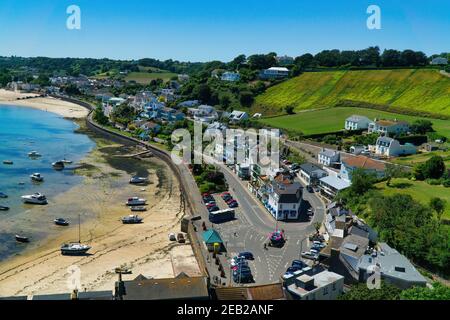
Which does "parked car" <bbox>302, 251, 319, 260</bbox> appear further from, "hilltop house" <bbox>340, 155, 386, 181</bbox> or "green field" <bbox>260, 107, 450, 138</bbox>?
"green field" <bbox>260, 107, 450, 138</bbox>

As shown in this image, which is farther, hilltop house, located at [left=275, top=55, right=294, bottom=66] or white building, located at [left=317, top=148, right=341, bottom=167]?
hilltop house, located at [left=275, top=55, right=294, bottom=66]

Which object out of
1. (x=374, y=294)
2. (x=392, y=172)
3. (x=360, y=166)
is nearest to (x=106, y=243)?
(x=374, y=294)

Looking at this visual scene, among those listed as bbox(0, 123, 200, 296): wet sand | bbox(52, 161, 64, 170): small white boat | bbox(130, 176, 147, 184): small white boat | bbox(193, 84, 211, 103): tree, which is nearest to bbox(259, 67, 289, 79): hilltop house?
bbox(193, 84, 211, 103): tree

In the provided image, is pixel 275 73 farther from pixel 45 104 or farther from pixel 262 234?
pixel 262 234

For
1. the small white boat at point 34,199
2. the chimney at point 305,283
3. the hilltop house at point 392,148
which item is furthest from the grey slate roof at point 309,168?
the small white boat at point 34,199

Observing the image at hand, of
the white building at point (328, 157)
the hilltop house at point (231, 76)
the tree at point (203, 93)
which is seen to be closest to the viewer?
the white building at point (328, 157)

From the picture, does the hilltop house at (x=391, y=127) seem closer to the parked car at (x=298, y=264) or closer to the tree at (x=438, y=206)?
the tree at (x=438, y=206)

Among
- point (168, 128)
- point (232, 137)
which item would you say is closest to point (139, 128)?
point (168, 128)
